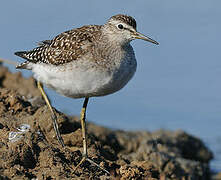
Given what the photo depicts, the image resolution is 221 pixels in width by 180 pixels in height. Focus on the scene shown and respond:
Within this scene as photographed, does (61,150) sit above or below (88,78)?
below

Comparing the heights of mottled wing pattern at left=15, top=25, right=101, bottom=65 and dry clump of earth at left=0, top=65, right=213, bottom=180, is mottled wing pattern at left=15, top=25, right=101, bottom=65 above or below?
above

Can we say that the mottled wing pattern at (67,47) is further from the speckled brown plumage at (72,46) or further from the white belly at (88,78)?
the white belly at (88,78)

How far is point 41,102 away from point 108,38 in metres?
2.53

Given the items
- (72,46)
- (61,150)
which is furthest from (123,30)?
(61,150)

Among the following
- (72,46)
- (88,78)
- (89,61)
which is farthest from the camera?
(72,46)

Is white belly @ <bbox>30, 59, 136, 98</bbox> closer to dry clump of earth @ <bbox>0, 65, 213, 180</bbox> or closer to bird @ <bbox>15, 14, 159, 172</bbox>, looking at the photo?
bird @ <bbox>15, 14, 159, 172</bbox>

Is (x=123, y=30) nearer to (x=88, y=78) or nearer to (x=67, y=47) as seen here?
(x=67, y=47)

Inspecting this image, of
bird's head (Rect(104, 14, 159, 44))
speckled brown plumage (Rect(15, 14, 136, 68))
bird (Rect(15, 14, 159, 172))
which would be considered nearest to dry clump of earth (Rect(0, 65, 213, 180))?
bird (Rect(15, 14, 159, 172))

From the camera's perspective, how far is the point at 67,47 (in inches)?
268

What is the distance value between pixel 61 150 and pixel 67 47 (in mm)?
1437

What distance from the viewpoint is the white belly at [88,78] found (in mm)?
6250

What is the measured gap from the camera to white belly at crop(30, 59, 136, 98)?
6.25m

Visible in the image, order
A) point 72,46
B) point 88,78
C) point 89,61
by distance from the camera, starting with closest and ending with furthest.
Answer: point 88,78 → point 89,61 → point 72,46

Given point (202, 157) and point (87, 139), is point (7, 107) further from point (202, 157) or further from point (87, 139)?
point (202, 157)
